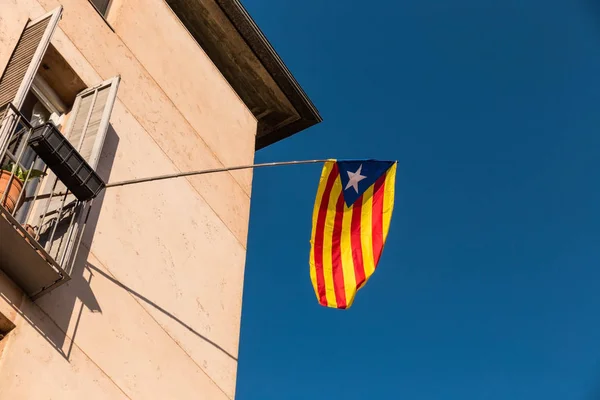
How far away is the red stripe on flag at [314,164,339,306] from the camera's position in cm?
876

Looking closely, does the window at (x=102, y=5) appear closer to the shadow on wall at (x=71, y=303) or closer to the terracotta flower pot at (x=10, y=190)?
the shadow on wall at (x=71, y=303)

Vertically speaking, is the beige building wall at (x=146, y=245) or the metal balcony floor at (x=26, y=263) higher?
the metal balcony floor at (x=26, y=263)

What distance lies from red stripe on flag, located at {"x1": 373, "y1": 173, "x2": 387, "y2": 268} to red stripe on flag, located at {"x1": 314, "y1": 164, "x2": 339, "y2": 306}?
1.73 ft

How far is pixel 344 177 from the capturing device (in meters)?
9.45

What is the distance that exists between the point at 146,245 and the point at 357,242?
8.01ft

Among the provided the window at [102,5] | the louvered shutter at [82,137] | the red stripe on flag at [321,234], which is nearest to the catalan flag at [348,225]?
the red stripe on flag at [321,234]

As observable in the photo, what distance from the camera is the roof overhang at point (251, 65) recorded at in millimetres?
12188

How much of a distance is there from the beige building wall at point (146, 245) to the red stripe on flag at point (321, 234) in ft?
3.51

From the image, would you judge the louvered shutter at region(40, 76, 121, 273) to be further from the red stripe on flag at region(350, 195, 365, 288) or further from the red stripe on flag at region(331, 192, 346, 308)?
the red stripe on flag at region(350, 195, 365, 288)

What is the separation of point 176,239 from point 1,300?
2855mm

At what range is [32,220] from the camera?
7008 mm

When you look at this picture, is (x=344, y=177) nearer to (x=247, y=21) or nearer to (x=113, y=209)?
(x=113, y=209)

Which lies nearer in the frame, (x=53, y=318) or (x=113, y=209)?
(x=53, y=318)

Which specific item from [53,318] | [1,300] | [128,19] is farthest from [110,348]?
[128,19]
